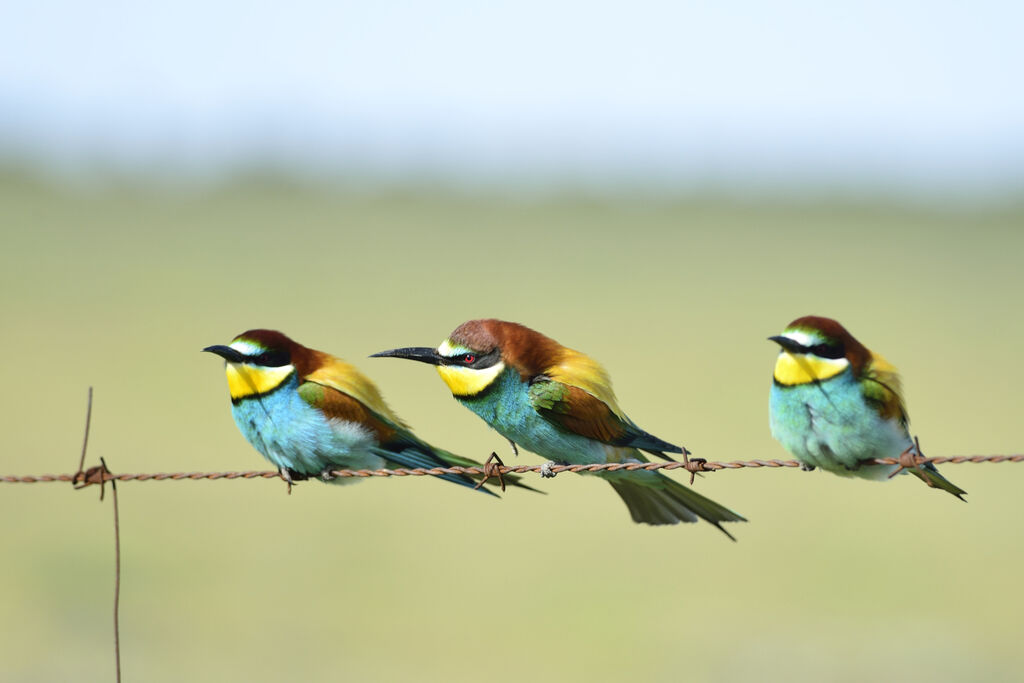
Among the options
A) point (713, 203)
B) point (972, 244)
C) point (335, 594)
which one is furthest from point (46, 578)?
point (713, 203)

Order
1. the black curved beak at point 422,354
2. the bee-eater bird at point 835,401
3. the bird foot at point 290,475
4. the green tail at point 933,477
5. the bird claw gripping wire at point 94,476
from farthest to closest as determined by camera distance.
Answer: the bird foot at point 290,475 < the black curved beak at point 422,354 < the bird claw gripping wire at point 94,476 < the bee-eater bird at point 835,401 < the green tail at point 933,477

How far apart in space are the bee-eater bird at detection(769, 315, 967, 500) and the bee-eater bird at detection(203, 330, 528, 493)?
1.09 metres

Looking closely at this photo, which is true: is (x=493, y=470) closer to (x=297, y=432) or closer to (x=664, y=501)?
(x=664, y=501)

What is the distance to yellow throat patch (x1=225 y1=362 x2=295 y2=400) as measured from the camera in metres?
3.87

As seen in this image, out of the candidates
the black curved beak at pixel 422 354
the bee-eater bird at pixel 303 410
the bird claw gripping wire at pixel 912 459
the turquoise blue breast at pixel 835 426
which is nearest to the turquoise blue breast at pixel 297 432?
the bee-eater bird at pixel 303 410

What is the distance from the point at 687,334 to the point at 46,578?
13656mm

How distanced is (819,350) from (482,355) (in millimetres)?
971

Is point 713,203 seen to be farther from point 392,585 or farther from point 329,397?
point 329,397

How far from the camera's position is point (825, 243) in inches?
1256

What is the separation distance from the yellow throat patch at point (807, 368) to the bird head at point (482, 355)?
2.34ft

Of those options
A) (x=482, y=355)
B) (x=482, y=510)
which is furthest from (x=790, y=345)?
(x=482, y=510)

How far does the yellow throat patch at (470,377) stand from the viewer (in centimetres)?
362

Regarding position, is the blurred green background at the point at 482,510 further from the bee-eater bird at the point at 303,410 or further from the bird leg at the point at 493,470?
the bird leg at the point at 493,470

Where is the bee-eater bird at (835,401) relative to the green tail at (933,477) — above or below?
above
